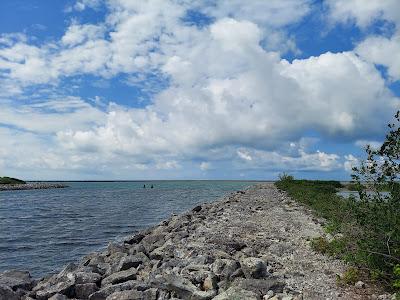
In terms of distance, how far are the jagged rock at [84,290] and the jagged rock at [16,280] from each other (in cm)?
207

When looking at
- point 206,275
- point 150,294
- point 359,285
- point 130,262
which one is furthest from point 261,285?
point 130,262

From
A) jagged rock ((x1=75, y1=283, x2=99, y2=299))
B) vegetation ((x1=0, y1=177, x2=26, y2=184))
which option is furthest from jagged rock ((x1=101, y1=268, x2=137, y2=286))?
vegetation ((x1=0, y1=177, x2=26, y2=184))

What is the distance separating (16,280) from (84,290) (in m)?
2.70

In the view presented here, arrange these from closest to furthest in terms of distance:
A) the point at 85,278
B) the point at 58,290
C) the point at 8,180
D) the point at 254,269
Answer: the point at 254,269, the point at 58,290, the point at 85,278, the point at 8,180

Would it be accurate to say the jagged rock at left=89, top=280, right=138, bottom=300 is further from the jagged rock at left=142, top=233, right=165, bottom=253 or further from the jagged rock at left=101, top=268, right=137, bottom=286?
the jagged rock at left=142, top=233, right=165, bottom=253

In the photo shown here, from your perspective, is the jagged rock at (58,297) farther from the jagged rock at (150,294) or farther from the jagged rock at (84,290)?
the jagged rock at (150,294)

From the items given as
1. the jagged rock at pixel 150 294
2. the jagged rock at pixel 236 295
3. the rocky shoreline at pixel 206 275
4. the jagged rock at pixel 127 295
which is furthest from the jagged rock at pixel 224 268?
the jagged rock at pixel 127 295

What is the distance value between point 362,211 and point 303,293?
2677mm

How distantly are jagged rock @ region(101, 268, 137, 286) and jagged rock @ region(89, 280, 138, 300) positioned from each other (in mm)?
775

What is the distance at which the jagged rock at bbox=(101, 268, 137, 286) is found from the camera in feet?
35.7

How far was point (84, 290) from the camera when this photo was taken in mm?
10547

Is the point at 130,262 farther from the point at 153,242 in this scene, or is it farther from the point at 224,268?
the point at 153,242

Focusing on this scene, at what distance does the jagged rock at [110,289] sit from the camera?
32.3 feet

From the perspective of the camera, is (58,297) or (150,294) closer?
(150,294)
